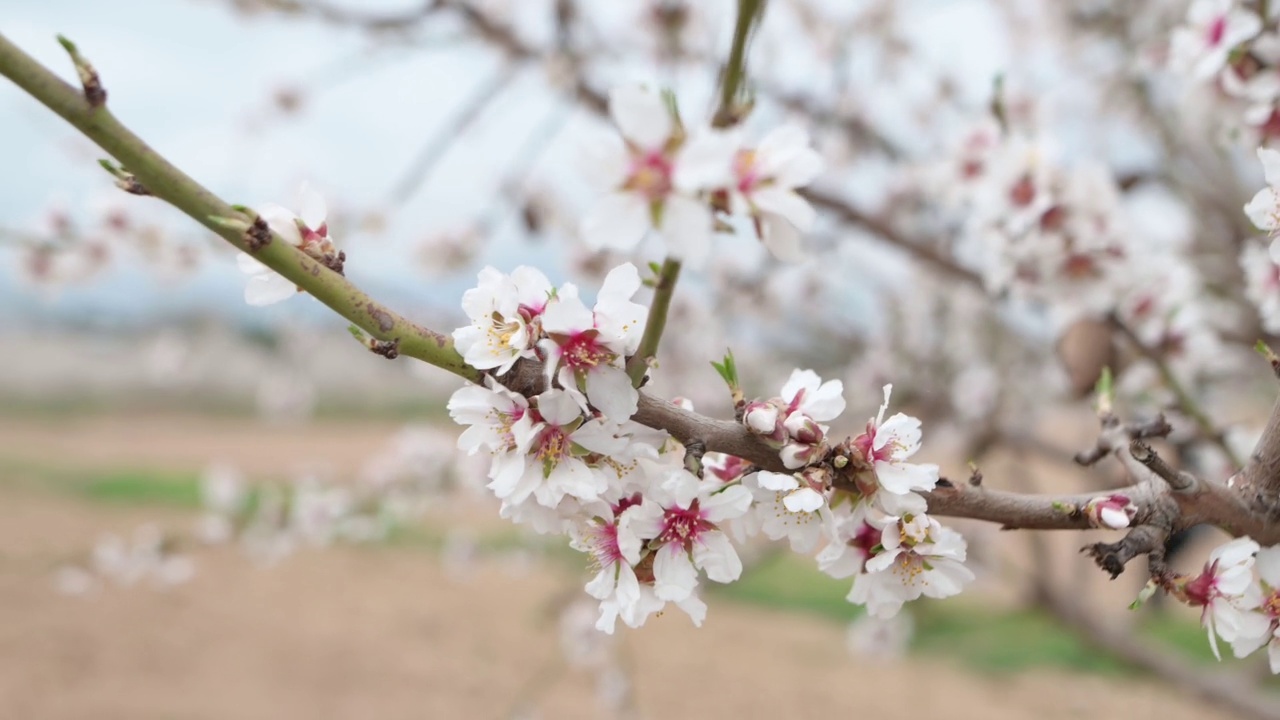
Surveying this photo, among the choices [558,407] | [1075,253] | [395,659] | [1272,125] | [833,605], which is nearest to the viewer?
[558,407]

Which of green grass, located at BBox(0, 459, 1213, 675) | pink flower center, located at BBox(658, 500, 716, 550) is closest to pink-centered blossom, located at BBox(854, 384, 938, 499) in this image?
pink flower center, located at BBox(658, 500, 716, 550)

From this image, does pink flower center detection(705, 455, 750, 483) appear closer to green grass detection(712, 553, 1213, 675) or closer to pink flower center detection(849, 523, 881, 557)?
pink flower center detection(849, 523, 881, 557)

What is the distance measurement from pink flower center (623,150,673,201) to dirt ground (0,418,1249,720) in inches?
122

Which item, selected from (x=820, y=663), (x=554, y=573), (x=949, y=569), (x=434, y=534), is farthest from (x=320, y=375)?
(x=949, y=569)

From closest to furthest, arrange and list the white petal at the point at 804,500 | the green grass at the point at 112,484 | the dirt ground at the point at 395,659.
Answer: the white petal at the point at 804,500, the dirt ground at the point at 395,659, the green grass at the point at 112,484

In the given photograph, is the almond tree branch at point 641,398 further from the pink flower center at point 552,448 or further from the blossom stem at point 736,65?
the blossom stem at point 736,65

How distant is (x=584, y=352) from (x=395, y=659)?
4.26 metres

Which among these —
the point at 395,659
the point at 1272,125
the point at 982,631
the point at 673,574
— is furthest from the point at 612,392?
the point at 982,631

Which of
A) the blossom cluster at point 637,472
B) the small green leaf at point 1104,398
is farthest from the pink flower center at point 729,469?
the small green leaf at point 1104,398

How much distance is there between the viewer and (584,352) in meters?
0.46

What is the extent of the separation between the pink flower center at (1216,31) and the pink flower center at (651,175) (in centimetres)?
79

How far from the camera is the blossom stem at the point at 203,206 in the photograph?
398 millimetres

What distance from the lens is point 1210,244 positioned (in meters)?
2.29

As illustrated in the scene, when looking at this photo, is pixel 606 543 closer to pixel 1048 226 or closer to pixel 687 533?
pixel 687 533
